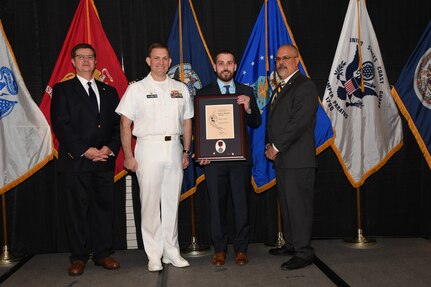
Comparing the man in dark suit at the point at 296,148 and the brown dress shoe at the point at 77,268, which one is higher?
the man in dark suit at the point at 296,148

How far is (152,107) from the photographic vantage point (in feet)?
11.7

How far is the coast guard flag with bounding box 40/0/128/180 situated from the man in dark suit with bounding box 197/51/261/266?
101 cm

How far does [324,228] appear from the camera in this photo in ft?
15.8

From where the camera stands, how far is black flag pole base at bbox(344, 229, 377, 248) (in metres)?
4.34

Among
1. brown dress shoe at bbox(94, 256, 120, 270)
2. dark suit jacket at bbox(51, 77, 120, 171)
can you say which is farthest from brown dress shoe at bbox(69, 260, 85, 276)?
dark suit jacket at bbox(51, 77, 120, 171)

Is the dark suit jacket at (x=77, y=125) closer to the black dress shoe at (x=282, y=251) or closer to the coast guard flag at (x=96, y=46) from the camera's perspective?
the coast guard flag at (x=96, y=46)

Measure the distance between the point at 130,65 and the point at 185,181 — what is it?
1349 mm

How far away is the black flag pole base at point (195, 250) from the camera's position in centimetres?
424

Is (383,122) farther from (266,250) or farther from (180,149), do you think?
(180,149)

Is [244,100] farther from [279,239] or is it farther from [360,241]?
[360,241]

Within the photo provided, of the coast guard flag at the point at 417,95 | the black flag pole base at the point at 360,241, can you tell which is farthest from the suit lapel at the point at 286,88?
the black flag pole base at the point at 360,241

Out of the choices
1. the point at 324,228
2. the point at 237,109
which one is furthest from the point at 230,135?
the point at 324,228

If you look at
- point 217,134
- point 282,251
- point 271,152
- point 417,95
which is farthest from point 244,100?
point 417,95

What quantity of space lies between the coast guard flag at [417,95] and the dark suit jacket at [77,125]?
2881 mm
